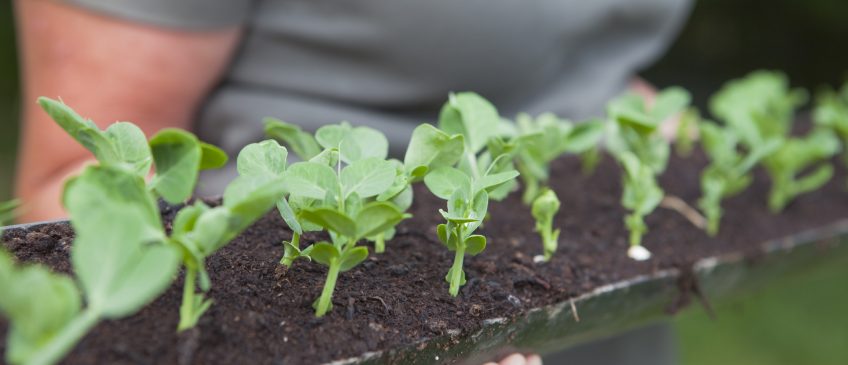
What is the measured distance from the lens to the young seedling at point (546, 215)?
2.29 ft

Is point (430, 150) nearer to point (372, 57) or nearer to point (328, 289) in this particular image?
point (328, 289)

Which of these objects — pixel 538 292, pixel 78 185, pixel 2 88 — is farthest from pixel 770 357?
pixel 2 88

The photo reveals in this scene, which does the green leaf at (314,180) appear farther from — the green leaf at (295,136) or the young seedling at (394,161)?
the green leaf at (295,136)

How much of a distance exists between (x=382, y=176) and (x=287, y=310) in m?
0.11

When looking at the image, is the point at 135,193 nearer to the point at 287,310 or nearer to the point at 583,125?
the point at 287,310

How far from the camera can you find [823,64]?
10.8 ft

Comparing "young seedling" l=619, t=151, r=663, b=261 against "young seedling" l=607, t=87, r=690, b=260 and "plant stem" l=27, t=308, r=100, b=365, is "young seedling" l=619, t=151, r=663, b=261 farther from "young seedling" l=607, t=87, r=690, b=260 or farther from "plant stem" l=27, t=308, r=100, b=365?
"plant stem" l=27, t=308, r=100, b=365

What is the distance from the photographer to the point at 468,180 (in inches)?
22.9

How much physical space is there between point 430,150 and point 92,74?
0.59m

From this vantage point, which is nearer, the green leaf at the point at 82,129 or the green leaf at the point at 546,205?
the green leaf at the point at 82,129

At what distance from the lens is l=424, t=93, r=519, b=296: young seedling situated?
57cm

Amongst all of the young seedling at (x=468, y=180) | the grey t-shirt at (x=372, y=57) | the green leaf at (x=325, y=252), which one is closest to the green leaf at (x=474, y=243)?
the young seedling at (x=468, y=180)

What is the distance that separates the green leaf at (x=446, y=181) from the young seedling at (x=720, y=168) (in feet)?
1.50

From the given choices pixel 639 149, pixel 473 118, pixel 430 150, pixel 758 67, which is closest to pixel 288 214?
pixel 430 150
